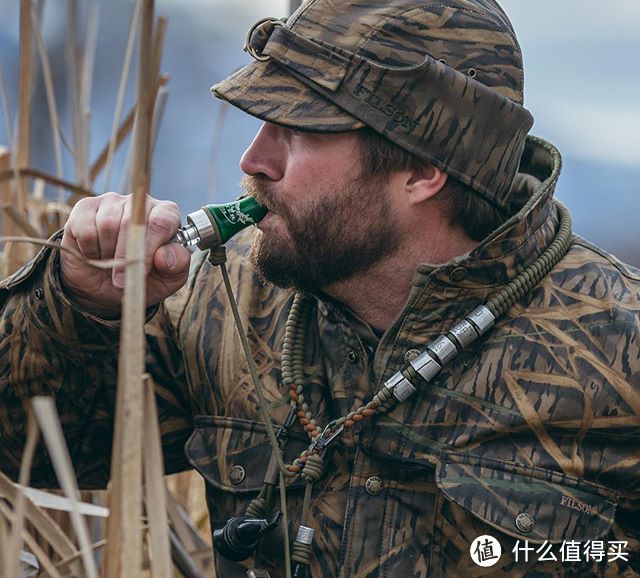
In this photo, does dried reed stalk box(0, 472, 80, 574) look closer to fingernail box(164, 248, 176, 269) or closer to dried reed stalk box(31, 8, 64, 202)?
fingernail box(164, 248, 176, 269)

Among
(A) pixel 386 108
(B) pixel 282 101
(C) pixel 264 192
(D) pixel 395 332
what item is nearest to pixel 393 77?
(A) pixel 386 108

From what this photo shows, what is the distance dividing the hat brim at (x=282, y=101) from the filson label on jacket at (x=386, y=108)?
4 centimetres

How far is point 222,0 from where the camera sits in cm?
880

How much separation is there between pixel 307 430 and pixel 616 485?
1.83 ft

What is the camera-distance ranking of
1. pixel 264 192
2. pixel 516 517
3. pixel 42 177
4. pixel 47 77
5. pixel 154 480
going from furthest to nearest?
pixel 47 77, pixel 42 177, pixel 264 192, pixel 516 517, pixel 154 480

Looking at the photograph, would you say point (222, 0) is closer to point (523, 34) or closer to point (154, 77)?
point (523, 34)

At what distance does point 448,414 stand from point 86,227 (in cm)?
71

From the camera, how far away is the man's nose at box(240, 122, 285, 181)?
230 cm

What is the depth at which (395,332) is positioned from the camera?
2.29 metres

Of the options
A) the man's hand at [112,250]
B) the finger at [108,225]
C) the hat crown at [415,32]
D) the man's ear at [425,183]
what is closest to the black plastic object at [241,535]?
the man's hand at [112,250]

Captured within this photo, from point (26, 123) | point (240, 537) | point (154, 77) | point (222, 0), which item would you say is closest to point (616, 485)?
point (240, 537)

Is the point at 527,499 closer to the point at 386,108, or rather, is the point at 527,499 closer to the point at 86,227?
the point at 386,108

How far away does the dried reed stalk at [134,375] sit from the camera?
4.66 ft

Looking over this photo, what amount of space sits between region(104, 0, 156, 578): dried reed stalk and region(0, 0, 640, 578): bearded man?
2.11 ft
